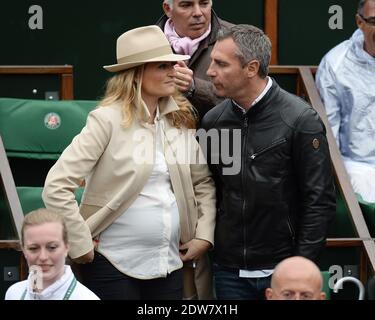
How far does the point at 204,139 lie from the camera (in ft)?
21.4

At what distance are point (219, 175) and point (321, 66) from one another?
1771mm

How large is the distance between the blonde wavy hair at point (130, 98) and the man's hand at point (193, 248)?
57 cm

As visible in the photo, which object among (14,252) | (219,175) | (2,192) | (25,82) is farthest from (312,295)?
(25,82)

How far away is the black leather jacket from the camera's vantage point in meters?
6.26

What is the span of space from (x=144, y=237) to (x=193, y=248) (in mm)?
326

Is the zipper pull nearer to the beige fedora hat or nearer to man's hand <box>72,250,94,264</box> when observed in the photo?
the beige fedora hat

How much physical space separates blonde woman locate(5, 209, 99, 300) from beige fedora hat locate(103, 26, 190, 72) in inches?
39.9

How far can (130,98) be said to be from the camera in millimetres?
6340

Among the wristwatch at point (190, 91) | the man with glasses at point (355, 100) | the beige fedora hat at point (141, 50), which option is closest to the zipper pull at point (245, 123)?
the beige fedora hat at point (141, 50)

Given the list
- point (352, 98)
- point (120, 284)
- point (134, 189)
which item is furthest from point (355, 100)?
point (120, 284)

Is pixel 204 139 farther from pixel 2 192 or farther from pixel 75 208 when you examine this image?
pixel 2 192

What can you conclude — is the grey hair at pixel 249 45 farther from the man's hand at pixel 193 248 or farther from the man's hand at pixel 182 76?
the man's hand at pixel 193 248

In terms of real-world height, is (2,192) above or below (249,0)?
below
